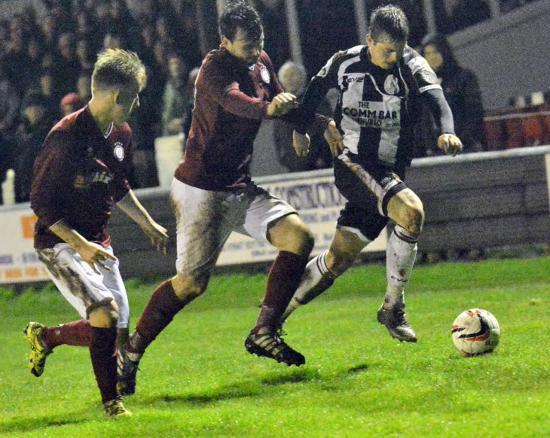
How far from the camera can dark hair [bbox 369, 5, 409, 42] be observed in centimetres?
874

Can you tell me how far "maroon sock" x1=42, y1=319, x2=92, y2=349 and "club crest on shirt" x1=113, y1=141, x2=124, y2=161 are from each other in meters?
1.00

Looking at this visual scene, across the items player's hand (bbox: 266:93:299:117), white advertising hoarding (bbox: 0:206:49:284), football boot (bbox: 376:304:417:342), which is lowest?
white advertising hoarding (bbox: 0:206:49:284)

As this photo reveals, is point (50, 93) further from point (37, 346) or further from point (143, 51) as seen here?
point (37, 346)

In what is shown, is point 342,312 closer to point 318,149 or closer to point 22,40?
point 318,149

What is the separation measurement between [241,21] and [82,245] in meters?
1.81

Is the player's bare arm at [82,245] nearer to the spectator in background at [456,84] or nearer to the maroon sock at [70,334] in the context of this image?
the maroon sock at [70,334]

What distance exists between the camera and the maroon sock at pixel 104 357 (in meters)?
7.48

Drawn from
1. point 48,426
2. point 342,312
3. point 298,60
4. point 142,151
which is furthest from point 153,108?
point 48,426

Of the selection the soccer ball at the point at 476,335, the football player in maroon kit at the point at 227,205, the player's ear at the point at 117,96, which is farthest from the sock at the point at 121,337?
the soccer ball at the point at 476,335

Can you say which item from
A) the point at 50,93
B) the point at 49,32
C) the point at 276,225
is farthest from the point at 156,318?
the point at 49,32

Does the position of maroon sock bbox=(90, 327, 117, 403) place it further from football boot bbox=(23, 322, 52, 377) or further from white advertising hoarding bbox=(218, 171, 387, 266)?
white advertising hoarding bbox=(218, 171, 387, 266)

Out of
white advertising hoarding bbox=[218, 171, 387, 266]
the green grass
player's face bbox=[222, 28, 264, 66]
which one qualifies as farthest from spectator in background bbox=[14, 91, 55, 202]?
player's face bbox=[222, 28, 264, 66]

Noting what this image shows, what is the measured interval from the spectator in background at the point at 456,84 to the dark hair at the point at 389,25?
483 centimetres

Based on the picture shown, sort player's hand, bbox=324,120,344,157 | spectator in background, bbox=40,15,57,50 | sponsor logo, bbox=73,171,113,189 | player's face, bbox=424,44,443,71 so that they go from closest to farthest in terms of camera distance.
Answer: sponsor logo, bbox=73,171,113,189 → player's hand, bbox=324,120,344,157 → player's face, bbox=424,44,443,71 → spectator in background, bbox=40,15,57,50
